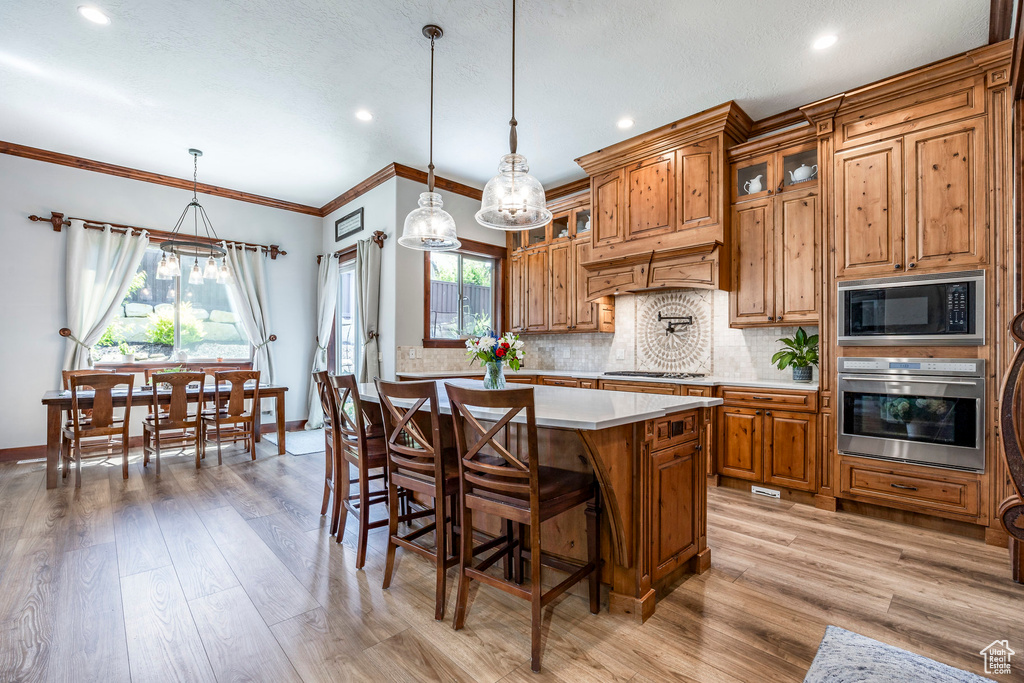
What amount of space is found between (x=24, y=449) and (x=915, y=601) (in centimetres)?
718

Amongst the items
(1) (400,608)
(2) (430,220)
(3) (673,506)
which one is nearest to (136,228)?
(2) (430,220)

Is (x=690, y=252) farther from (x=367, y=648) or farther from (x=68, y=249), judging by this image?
(x=68, y=249)

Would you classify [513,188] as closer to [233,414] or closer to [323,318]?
[233,414]

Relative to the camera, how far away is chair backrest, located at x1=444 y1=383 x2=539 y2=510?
5.46 ft

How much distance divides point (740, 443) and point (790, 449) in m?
0.36

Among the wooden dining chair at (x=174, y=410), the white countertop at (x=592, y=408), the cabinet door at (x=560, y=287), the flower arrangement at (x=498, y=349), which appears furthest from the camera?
the cabinet door at (x=560, y=287)

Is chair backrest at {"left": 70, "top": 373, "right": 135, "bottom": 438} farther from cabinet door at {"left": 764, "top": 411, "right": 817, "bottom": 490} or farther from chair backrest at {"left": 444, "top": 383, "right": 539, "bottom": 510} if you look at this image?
cabinet door at {"left": 764, "top": 411, "right": 817, "bottom": 490}

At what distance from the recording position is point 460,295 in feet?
18.7

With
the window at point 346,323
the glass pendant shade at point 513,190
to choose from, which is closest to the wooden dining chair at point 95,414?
the window at point 346,323

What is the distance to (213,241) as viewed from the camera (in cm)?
576

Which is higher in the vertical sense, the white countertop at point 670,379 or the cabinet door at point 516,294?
the cabinet door at point 516,294

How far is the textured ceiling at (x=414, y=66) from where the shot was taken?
109 inches

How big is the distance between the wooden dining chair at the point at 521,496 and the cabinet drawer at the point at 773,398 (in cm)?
228

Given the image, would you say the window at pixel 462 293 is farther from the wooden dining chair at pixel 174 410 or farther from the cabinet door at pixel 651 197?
the wooden dining chair at pixel 174 410
